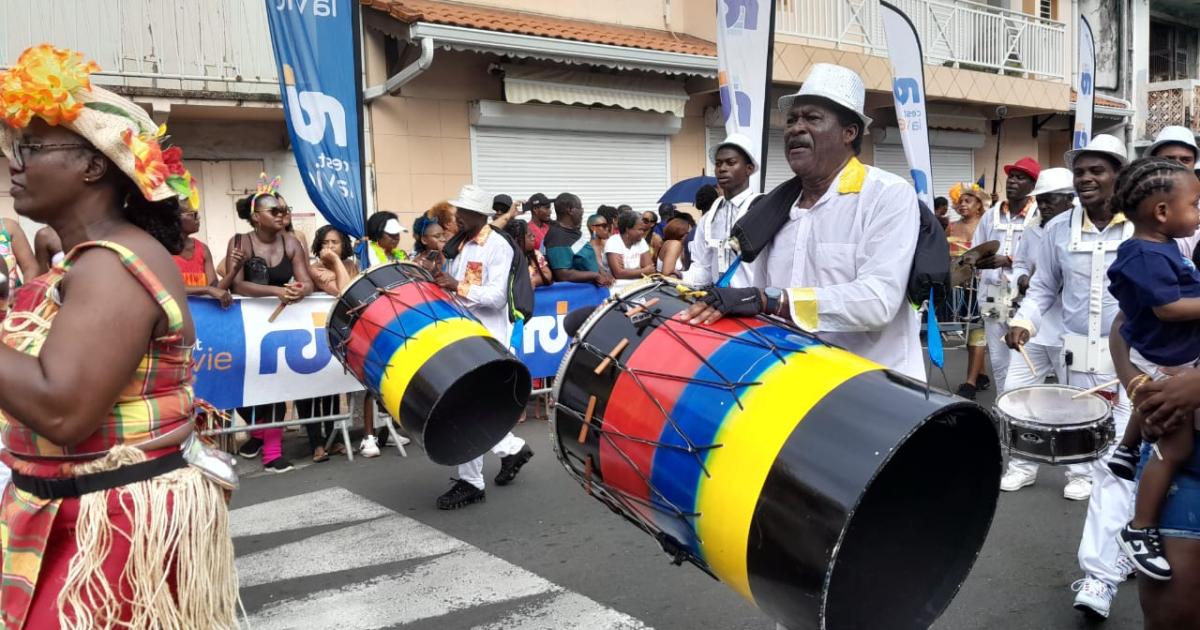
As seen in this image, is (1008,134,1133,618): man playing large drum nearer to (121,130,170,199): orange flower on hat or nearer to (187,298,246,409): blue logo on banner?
(121,130,170,199): orange flower on hat

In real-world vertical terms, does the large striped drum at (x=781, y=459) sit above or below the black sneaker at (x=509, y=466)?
above

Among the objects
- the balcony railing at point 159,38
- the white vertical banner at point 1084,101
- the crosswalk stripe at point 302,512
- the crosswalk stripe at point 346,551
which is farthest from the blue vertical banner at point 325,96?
the white vertical banner at point 1084,101

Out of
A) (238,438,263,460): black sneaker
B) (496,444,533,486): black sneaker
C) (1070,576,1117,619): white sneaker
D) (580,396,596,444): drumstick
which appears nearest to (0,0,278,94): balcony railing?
(238,438,263,460): black sneaker

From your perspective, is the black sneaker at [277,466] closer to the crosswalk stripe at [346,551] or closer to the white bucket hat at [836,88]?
the crosswalk stripe at [346,551]

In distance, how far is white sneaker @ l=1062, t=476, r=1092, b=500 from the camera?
17.3 feet

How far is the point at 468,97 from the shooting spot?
1167 cm

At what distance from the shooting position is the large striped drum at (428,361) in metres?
4.64

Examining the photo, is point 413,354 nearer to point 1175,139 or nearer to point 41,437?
point 41,437

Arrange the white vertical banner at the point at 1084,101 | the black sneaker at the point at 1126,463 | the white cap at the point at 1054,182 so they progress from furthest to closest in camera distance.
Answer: the white vertical banner at the point at 1084,101 → the white cap at the point at 1054,182 → the black sneaker at the point at 1126,463

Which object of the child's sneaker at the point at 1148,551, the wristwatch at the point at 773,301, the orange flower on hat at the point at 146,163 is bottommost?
the child's sneaker at the point at 1148,551

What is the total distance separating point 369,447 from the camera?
7.04 meters

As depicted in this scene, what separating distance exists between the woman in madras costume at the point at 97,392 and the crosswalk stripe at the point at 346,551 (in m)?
2.38

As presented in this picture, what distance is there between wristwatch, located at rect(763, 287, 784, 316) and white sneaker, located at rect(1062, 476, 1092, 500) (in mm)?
3526

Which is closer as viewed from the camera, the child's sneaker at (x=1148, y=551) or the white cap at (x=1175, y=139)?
the child's sneaker at (x=1148, y=551)
